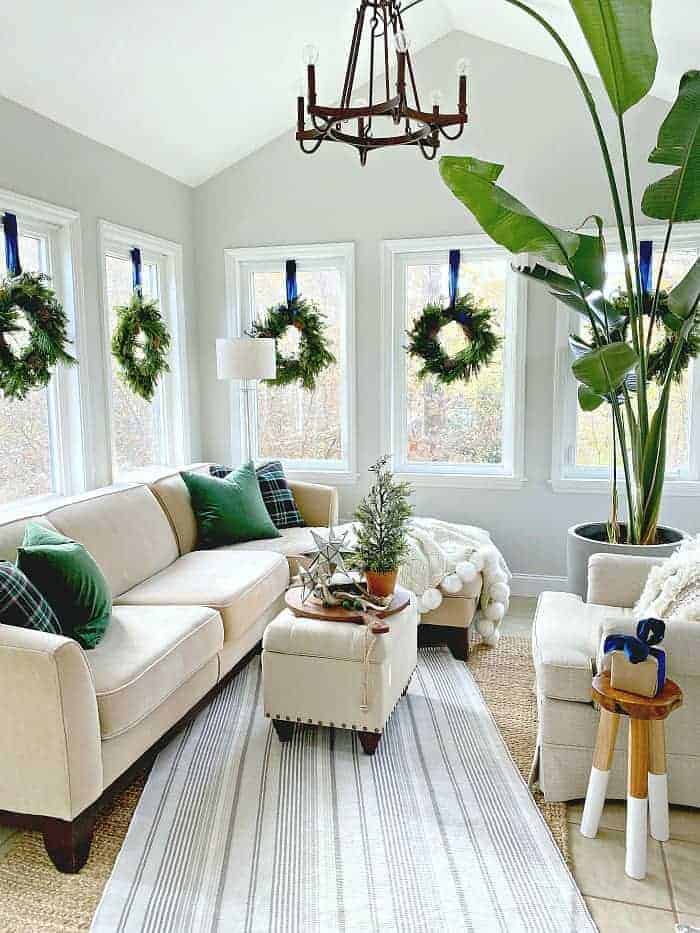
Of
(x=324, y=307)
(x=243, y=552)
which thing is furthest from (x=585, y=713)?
(x=324, y=307)

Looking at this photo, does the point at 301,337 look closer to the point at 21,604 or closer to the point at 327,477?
the point at 327,477

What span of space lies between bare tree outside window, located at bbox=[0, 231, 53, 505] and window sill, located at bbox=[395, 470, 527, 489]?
225 cm

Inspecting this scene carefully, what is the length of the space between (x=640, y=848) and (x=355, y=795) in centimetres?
94

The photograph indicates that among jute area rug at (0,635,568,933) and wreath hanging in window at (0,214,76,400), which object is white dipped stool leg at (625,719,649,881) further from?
wreath hanging in window at (0,214,76,400)

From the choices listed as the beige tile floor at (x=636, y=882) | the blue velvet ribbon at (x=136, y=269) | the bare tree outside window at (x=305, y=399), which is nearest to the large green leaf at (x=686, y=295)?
the beige tile floor at (x=636, y=882)

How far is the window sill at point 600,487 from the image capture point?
451cm

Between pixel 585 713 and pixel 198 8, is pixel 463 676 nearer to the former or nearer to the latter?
pixel 585 713

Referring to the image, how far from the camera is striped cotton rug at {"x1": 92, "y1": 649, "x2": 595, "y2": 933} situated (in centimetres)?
203

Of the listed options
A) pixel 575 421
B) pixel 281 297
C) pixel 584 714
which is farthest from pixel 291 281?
pixel 584 714

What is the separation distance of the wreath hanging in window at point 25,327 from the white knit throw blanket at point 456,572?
1.74 metres

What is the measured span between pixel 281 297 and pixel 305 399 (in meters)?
0.74

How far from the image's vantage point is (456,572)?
12.2ft

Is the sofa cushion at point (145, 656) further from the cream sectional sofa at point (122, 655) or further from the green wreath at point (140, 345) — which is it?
the green wreath at point (140, 345)

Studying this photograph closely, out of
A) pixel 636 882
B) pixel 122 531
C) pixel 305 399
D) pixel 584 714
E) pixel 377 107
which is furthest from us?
pixel 305 399
